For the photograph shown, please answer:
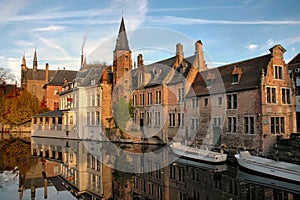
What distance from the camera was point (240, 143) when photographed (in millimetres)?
22859

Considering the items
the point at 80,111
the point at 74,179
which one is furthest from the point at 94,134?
the point at 74,179

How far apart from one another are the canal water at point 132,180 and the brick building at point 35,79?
5005 cm

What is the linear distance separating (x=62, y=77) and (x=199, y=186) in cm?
5582

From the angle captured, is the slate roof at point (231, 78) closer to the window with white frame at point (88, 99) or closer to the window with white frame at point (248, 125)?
the window with white frame at point (248, 125)

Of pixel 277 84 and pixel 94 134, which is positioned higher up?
pixel 277 84

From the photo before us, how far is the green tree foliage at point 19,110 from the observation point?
47928 mm

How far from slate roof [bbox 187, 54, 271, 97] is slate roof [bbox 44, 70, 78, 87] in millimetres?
41257

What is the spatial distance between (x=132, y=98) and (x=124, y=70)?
3.90m

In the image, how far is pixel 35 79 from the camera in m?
70.1

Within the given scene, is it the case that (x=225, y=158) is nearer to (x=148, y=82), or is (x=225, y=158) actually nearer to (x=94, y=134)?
(x=148, y=82)

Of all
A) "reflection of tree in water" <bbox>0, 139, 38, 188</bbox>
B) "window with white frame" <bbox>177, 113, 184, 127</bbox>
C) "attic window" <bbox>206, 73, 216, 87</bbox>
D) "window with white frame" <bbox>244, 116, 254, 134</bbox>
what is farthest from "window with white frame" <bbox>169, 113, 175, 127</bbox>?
"reflection of tree in water" <bbox>0, 139, 38, 188</bbox>

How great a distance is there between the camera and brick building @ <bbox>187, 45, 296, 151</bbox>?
854 inches

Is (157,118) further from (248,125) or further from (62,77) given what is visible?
(62,77)

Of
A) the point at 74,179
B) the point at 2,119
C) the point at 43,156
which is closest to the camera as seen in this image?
the point at 74,179
